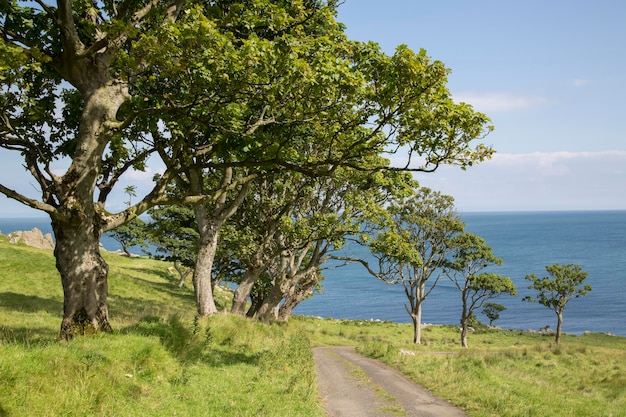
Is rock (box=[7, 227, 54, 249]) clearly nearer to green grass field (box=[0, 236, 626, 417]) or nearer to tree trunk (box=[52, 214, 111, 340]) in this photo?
green grass field (box=[0, 236, 626, 417])

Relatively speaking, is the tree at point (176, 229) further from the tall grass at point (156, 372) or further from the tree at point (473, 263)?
the tree at point (473, 263)

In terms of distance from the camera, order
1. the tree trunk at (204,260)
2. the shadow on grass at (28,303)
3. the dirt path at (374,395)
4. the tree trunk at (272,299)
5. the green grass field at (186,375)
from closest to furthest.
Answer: the green grass field at (186,375) → the dirt path at (374,395) → the tree trunk at (204,260) → the shadow on grass at (28,303) → the tree trunk at (272,299)

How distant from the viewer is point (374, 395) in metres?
13.6

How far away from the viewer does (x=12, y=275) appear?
30.5 m

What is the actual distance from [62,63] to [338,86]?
24.2 ft

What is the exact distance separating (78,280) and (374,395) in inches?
349

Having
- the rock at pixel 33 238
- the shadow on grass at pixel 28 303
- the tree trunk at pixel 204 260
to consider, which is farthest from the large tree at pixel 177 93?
the rock at pixel 33 238

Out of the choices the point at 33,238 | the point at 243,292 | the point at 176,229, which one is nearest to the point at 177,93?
the point at 243,292

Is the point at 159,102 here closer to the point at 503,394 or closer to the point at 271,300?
the point at 503,394

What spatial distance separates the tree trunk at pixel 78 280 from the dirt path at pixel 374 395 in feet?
21.1

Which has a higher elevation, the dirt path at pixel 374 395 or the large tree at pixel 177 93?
the large tree at pixel 177 93

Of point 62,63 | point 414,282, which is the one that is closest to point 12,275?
point 62,63

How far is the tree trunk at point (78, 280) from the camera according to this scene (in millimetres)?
11055

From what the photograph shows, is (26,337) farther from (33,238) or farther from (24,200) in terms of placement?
(33,238)
